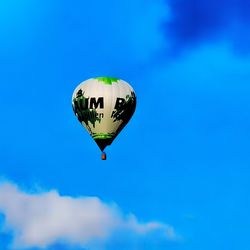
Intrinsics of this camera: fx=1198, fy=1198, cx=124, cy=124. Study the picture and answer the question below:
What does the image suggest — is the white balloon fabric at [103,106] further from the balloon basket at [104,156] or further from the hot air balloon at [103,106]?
the balloon basket at [104,156]

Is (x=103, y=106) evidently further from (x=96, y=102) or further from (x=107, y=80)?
(x=107, y=80)

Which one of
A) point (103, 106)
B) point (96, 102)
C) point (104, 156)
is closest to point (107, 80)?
point (96, 102)

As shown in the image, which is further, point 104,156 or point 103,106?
point 104,156

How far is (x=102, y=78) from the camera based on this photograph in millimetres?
89375

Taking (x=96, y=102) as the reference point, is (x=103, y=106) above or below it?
below

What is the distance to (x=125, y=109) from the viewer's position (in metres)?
89.9

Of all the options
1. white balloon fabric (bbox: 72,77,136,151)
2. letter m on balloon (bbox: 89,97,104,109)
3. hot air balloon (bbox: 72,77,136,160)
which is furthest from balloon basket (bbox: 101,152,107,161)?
letter m on balloon (bbox: 89,97,104,109)

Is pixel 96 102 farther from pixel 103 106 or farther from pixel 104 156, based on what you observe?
pixel 104 156

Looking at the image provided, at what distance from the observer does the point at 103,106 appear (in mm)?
89125

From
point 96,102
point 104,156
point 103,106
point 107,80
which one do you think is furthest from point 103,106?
point 104,156

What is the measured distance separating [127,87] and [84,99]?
11.2 feet

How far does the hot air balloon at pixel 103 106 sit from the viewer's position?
89000mm

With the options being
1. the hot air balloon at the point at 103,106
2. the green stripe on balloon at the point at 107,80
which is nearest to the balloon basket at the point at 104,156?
the hot air balloon at the point at 103,106

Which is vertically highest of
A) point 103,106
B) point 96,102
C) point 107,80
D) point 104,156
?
point 107,80
